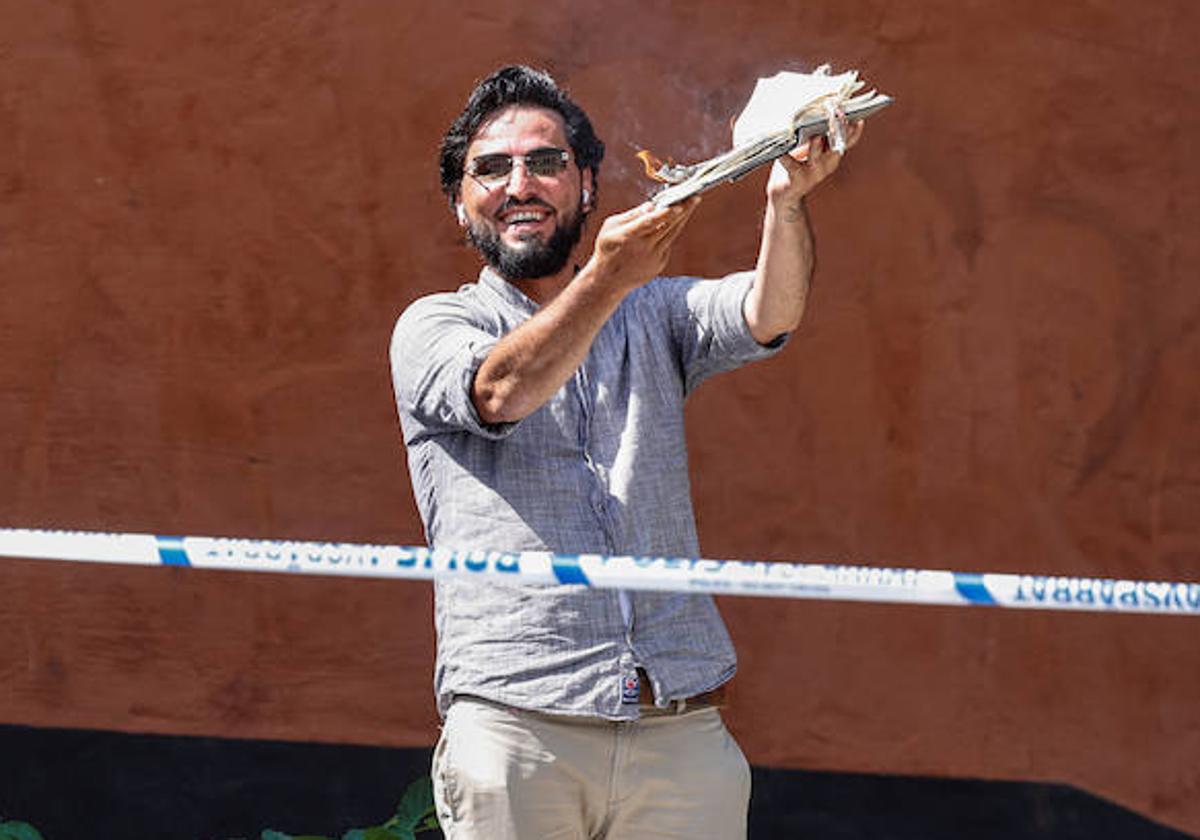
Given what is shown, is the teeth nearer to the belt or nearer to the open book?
the open book

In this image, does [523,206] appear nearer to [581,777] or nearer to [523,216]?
[523,216]

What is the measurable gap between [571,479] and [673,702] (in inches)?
14.1

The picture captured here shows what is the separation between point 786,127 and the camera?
11.0 ft

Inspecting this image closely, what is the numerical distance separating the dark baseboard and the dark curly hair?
5.98 feet

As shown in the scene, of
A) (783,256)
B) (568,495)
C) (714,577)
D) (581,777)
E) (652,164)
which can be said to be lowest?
(581,777)

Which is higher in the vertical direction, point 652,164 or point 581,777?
point 652,164

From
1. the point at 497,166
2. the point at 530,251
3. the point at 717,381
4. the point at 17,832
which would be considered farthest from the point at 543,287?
the point at 17,832

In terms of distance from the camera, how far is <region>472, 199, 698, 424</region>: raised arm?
327 cm

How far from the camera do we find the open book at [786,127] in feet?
10.9

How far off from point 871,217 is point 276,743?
1.72m

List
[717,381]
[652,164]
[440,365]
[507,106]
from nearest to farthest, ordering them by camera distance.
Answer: [440,365] < [507,106] < [652,164] < [717,381]

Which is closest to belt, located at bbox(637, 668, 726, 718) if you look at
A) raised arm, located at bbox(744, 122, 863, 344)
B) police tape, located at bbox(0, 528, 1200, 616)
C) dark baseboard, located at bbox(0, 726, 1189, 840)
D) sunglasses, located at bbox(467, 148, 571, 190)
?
police tape, located at bbox(0, 528, 1200, 616)

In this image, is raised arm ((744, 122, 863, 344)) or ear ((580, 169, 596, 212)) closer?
raised arm ((744, 122, 863, 344))

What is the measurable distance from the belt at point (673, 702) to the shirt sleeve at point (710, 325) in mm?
488
